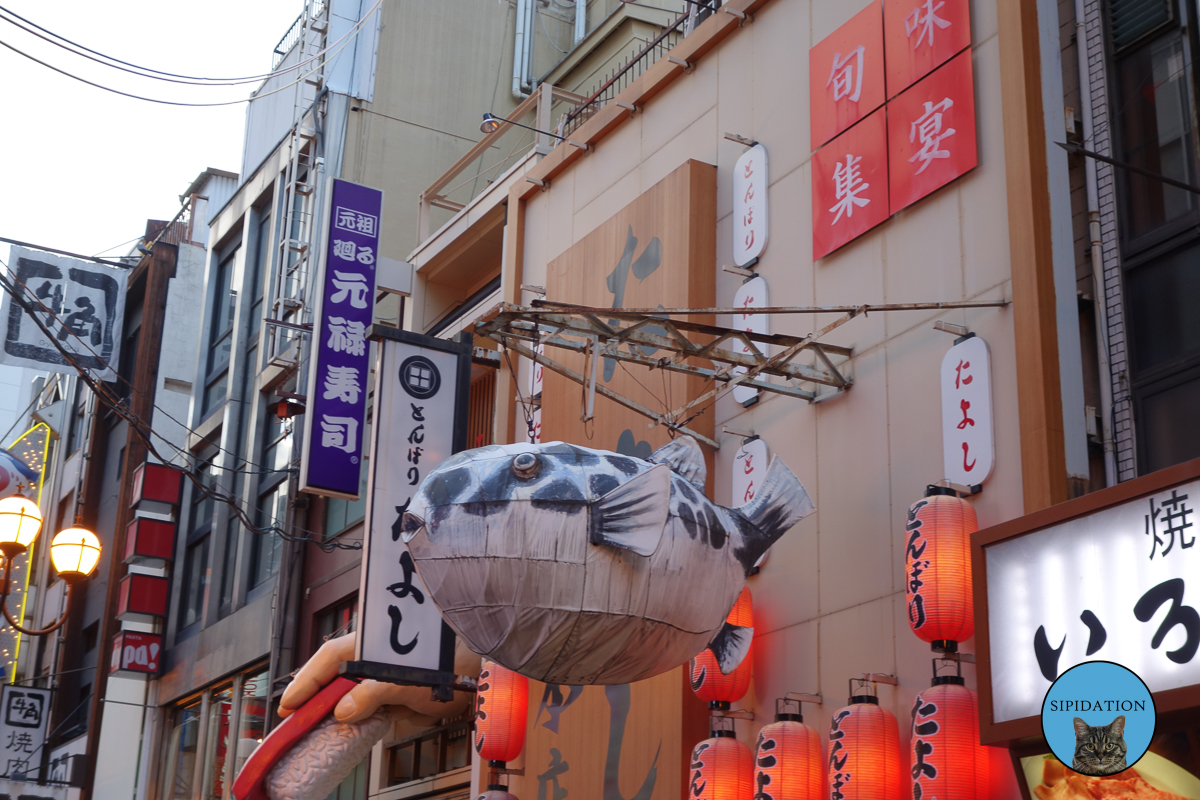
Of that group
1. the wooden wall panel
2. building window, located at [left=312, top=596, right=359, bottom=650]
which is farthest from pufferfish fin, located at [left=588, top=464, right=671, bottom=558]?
building window, located at [left=312, top=596, right=359, bottom=650]

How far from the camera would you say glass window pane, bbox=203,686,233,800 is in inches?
1153

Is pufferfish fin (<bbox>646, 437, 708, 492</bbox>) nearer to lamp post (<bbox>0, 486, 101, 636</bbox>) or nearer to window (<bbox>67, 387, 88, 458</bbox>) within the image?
lamp post (<bbox>0, 486, 101, 636</bbox>)

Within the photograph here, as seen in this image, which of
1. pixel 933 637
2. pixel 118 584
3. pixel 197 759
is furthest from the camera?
pixel 118 584

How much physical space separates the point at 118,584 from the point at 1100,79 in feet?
96.8

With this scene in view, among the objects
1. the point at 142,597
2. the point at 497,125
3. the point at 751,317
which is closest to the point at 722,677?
the point at 751,317

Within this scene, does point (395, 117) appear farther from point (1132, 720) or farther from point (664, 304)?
point (1132, 720)

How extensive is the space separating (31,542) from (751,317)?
331 inches

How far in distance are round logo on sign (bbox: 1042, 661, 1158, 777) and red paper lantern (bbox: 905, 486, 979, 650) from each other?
17.8 feet

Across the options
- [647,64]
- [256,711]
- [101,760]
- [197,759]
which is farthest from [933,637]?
[101,760]

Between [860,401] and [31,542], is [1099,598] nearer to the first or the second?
[860,401]

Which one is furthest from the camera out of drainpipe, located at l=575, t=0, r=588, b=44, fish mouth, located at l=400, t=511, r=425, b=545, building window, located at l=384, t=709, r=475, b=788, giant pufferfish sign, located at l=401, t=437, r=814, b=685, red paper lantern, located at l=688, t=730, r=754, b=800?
drainpipe, located at l=575, t=0, r=588, b=44

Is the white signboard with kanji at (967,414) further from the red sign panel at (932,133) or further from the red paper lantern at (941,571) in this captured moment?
the red sign panel at (932,133)

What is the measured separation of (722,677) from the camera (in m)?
14.0

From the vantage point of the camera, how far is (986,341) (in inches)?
496
